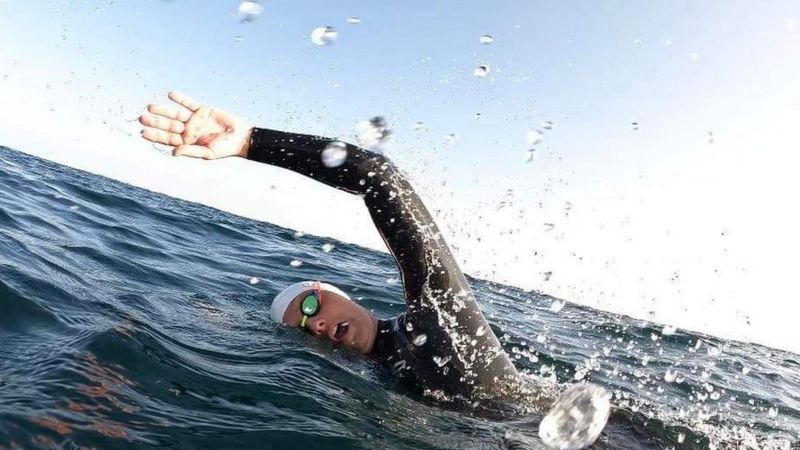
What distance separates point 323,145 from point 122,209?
1354 cm

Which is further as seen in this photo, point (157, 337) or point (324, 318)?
point (324, 318)

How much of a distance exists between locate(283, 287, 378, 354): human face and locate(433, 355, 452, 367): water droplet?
45.1 inches

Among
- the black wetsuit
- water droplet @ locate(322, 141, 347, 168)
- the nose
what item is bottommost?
the nose

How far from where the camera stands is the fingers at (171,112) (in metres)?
3.26

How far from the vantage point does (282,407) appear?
11.2ft

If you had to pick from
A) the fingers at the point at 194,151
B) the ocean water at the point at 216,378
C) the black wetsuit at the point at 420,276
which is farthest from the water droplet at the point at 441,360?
the fingers at the point at 194,151

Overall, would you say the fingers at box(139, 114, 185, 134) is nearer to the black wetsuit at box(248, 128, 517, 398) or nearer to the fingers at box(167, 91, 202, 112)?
the fingers at box(167, 91, 202, 112)

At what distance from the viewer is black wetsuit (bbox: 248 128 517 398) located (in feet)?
11.2

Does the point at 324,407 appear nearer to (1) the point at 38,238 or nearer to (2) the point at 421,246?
(2) the point at 421,246

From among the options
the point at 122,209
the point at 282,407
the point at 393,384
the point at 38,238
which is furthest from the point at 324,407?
the point at 122,209

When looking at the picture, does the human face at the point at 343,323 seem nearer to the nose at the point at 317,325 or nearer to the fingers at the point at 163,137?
the nose at the point at 317,325

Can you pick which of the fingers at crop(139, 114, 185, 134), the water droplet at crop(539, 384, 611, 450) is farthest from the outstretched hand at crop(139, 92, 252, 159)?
the water droplet at crop(539, 384, 611, 450)

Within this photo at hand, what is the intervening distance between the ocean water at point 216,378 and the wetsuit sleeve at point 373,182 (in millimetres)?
1151

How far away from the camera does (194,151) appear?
126 inches
